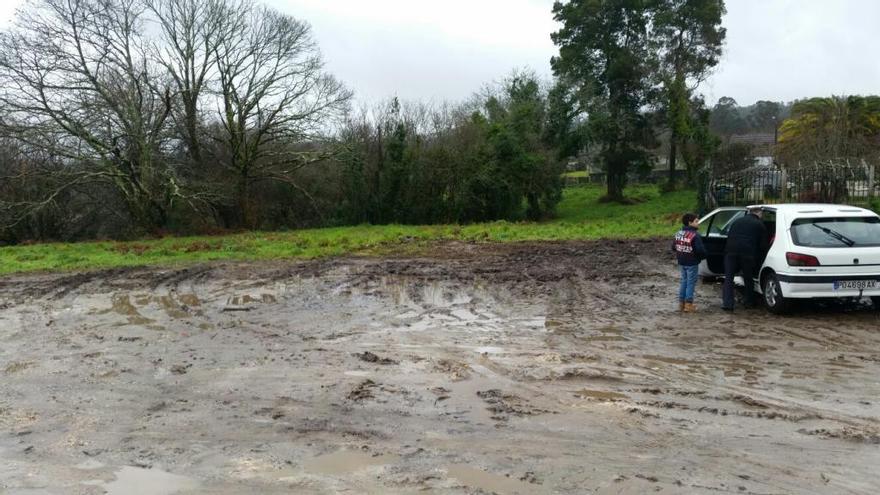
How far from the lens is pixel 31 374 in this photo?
703 cm

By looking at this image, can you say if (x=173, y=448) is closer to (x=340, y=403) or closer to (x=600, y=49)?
(x=340, y=403)

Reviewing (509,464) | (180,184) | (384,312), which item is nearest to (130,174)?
(180,184)

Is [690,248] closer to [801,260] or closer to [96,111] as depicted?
[801,260]

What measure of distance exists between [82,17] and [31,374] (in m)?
22.9

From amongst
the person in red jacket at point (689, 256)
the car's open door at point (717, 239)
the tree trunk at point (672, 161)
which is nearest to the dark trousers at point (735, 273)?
the person in red jacket at point (689, 256)

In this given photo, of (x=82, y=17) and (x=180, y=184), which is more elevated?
(x=82, y=17)

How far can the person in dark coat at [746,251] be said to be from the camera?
9.37 metres

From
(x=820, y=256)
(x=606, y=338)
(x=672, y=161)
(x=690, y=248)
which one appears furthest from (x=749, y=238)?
(x=672, y=161)

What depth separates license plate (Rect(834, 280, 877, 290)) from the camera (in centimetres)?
852

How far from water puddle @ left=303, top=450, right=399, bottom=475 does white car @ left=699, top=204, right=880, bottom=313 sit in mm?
6746

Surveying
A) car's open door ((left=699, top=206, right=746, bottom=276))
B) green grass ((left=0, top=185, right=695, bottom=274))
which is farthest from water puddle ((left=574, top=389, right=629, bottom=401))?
green grass ((left=0, top=185, right=695, bottom=274))

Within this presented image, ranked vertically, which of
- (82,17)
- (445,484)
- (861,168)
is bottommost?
(445,484)

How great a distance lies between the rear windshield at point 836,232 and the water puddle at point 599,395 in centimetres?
467

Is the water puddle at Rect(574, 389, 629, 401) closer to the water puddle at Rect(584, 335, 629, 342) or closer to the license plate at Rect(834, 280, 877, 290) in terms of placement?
the water puddle at Rect(584, 335, 629, 342)
